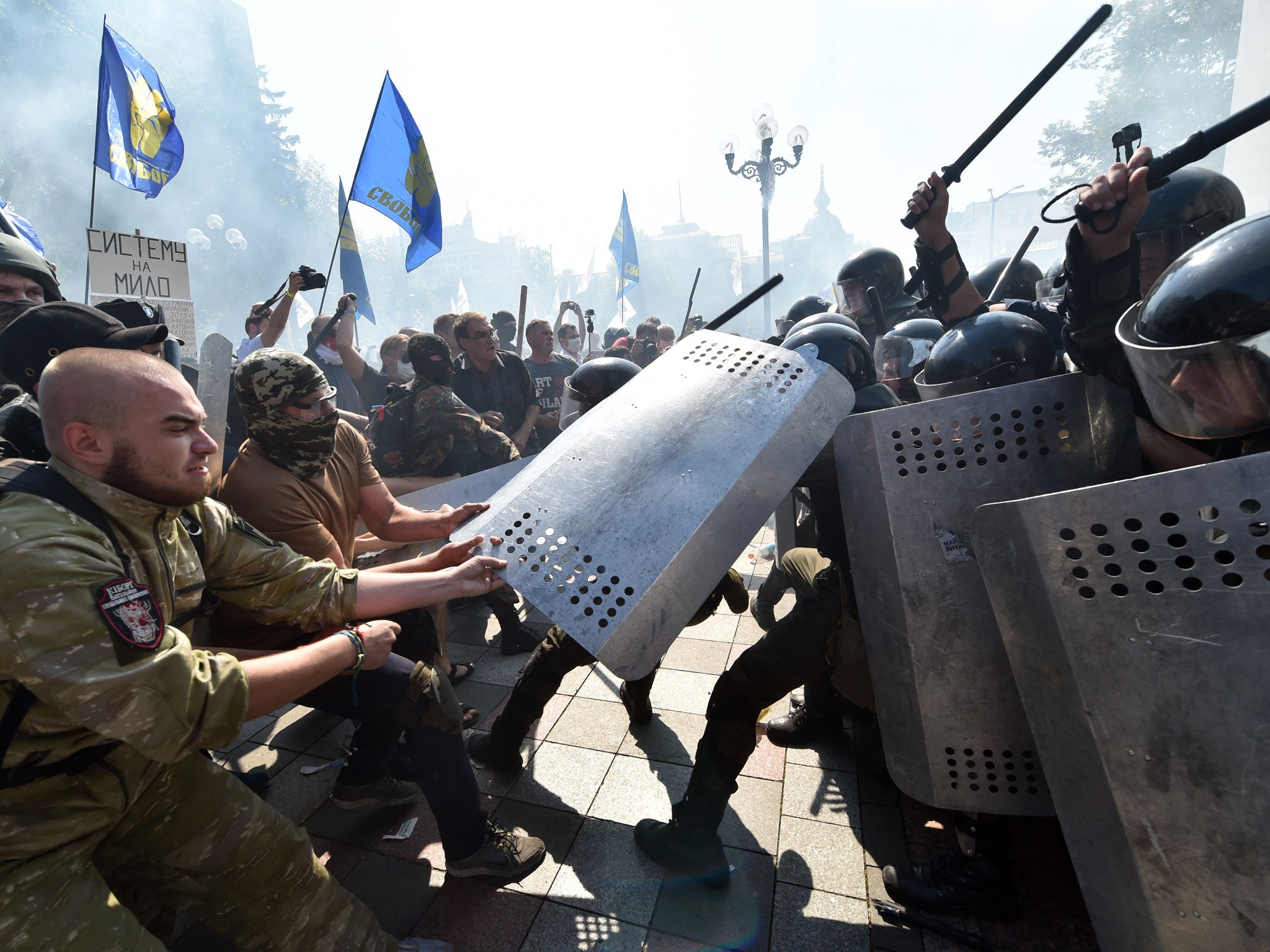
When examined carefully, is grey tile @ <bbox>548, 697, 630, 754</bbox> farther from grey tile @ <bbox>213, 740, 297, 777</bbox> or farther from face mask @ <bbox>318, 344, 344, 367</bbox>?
face mask @ <bbox>318, 344, 344, 367</bbox>

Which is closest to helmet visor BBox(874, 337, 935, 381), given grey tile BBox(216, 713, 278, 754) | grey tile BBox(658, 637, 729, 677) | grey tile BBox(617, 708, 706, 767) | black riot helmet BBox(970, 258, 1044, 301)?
black riot helmet BBox(970, 258, 1044, 301)

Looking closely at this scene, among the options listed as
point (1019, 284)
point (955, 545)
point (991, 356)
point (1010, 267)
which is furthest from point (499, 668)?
point (1019, 284)

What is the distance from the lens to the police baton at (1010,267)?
17.3 feet

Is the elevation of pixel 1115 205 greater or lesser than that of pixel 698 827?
greater

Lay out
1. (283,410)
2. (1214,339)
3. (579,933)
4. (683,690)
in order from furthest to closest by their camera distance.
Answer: (683,690), (283,410), (579,933), (1214,339)

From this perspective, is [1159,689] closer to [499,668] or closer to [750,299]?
[750,299]

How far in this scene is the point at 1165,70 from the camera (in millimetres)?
29578

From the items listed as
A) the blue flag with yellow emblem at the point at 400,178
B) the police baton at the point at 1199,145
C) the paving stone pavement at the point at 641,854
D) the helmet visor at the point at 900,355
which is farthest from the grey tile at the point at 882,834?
the blue flag with yellow emblem at the point at 400,178

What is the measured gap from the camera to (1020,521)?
131cm

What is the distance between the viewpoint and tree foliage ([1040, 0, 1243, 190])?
89.1 ft

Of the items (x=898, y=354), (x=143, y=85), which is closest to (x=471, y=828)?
(x=898, y=354)

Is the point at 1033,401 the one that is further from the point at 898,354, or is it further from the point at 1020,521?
the point at 898,354

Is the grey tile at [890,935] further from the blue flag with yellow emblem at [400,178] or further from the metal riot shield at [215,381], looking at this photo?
the blue flag with yellow emblem at [400,178]

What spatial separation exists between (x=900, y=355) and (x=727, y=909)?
3.50 meters
